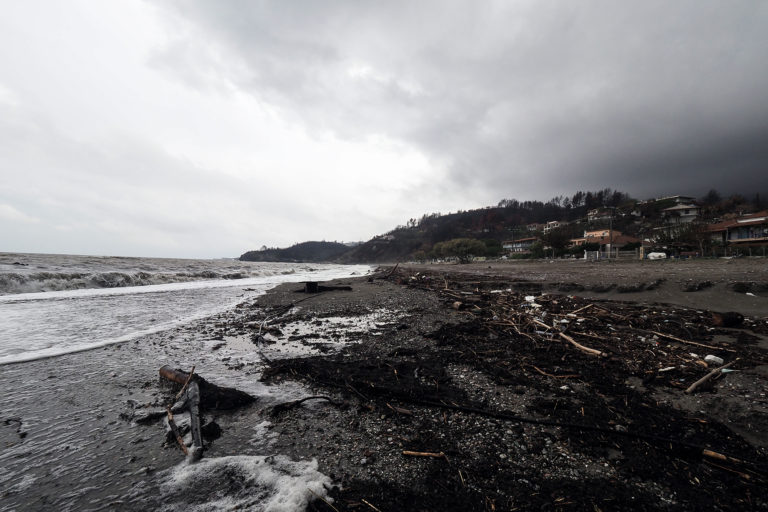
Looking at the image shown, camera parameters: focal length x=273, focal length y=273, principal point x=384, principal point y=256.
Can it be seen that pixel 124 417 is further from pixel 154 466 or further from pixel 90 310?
pixel 90 310

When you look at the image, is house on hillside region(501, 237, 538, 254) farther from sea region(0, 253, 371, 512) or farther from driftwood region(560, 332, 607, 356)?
sea region(0, 253, 371, 512)

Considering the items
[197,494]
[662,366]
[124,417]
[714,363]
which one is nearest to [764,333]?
[714,363]

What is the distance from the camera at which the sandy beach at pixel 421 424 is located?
2293 mm

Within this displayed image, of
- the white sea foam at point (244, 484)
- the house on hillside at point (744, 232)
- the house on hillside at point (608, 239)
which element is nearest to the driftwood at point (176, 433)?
the white sea foam at point (244, 484)

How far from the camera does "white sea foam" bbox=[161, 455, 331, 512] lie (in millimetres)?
2230

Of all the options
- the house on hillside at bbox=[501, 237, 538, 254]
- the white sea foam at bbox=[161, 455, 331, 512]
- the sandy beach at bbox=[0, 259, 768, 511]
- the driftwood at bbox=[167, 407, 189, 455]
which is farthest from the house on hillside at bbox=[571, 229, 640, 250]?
the driftwood at bbox=[167, 407, 189, 455]

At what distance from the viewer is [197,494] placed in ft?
7.66

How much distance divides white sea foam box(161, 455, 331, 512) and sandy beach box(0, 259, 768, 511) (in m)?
0.02

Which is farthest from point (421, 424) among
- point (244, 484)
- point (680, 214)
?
point (680, 214)

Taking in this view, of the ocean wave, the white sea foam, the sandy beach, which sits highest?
the ocean wave

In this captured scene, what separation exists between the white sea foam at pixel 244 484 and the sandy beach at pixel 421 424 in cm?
2

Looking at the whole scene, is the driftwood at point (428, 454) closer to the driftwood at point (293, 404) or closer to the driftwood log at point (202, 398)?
the driftwood at point (293, 404)

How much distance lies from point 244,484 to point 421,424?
1.86 metres

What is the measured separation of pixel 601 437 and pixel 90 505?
187 inches
